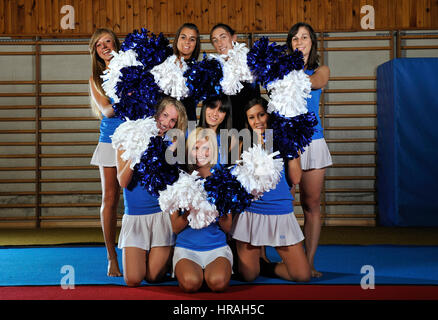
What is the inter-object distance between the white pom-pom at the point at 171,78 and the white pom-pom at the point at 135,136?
0.63 ft

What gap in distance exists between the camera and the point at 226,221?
252 centimetres

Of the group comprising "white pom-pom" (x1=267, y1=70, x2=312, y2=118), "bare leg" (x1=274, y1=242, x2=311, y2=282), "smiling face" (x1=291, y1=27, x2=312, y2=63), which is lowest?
"bare leg" (x1=274, y1=242, x2=311, y2=282)

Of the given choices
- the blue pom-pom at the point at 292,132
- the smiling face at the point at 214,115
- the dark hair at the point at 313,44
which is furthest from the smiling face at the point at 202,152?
the dark hair at the point at 313,44

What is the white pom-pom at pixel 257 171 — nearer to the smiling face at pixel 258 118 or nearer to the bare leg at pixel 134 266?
the smiling face at pixel 258 118

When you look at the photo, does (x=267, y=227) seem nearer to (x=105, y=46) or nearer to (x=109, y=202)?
(x=109, y=202)

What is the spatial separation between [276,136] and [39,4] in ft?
15.5

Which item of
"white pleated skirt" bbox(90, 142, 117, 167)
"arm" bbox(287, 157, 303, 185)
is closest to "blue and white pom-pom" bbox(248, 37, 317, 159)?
"arm" bbox(287, 157, 303, 185)

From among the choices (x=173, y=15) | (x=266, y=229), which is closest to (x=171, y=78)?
(x=266, y=229)

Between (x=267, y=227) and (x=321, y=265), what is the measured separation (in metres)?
0.83

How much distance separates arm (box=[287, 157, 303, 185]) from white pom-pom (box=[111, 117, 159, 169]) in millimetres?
766

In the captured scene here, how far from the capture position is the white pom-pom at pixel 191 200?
91.4 inches

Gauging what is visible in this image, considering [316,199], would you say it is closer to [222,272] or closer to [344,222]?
[222,272]

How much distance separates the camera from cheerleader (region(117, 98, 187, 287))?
2.58 m

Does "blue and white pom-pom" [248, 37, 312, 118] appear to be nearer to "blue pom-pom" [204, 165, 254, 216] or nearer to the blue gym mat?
"blue pom-pom" [204, 165, 254, 216]
